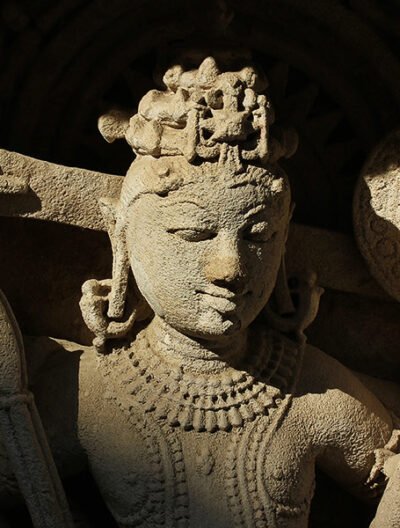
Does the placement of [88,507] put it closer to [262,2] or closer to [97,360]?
[97,360]

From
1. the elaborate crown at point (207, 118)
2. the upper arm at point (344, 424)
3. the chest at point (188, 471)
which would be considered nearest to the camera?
the elaborate crown at point (207, 118)

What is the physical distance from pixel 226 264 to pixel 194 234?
0.27 ft

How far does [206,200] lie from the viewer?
281 cm

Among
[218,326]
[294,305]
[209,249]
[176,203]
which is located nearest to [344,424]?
[294,305]

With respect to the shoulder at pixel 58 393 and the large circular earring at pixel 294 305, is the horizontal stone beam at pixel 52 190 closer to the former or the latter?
the shoulder at pixel 58 393

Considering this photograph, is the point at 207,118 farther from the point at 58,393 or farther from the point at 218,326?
the point at 58,393

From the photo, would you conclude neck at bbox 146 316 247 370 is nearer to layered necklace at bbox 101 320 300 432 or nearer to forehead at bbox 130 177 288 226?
layered necklace at bbox 101 320 300 432

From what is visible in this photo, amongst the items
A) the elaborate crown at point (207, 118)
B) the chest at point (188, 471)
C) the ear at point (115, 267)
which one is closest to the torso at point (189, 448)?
the chest at point (188, 471)

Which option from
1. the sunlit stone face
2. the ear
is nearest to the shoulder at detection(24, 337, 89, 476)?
the ear

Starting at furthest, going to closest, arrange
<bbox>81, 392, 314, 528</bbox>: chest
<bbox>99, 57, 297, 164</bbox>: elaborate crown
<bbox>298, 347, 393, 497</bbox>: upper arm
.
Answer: <bbox>298, 347, 393, 497</bbox>: upper arm
<bbox>81, 392, 314, 528</bbox>: chest
<bbox>99, 57, 297, 164</bbox>: elaborate crown

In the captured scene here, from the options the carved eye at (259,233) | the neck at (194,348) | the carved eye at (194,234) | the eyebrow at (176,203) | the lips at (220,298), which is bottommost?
the neck at (194,348)

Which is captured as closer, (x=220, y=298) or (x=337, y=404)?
(x=220, y=298)

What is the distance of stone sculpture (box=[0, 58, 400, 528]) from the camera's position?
2828 mm

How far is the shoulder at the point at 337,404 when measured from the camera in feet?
10.0
